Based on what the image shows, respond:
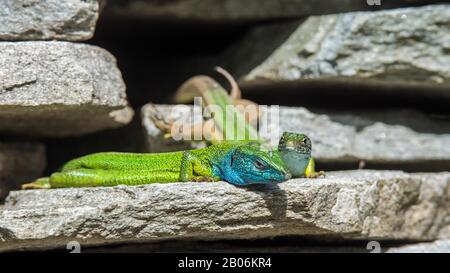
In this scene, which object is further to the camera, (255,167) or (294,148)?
(294,148)

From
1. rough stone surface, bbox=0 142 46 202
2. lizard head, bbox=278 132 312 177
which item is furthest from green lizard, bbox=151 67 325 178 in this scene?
rough stone surface, bbox=0 142 46 202

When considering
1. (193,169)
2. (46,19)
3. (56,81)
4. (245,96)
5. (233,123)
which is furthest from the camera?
(245,96)

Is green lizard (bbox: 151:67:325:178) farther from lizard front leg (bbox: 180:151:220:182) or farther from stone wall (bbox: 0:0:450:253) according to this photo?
lizard front leg (bbox: 180:151:220:182)

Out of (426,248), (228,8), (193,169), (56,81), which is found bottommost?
(426,248)

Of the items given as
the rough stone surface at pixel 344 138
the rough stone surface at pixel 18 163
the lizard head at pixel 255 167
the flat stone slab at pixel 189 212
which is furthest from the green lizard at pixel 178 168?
the rough stone surface at pixel 344 138

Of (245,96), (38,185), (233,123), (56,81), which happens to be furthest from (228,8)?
(38,185)

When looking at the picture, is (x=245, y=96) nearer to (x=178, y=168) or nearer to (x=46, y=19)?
(x=178, y=168)

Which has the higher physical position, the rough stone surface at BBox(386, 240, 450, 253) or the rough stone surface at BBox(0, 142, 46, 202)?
Result: the rough stone surface at BBox(0, 142, 46, 202)

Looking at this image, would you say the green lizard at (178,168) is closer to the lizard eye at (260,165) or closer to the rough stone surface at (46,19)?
the lizard eye at (260,165)
